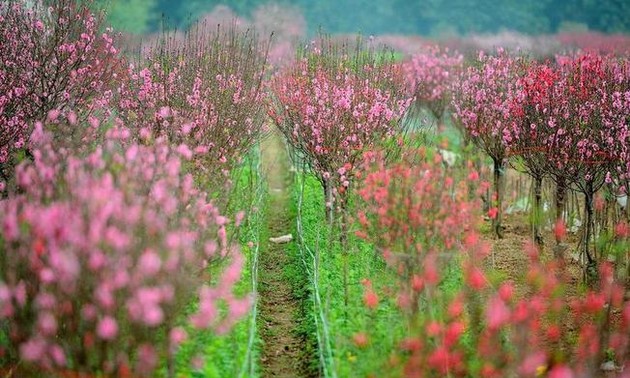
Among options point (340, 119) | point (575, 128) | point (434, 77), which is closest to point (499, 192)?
point (575, 128)

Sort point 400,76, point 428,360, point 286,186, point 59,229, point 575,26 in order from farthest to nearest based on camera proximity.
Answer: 1. point 575,26
2. point 286,186
3. point 400,76
4. point 428,360
5. point 59,229

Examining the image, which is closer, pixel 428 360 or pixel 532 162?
pixel 428 360

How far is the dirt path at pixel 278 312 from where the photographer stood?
9.25 metres

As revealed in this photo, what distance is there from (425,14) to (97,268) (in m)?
53.2

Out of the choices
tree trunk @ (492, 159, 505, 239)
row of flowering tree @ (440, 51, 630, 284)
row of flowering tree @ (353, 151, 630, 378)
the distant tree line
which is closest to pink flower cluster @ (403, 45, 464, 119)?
tree trunk @ (492, 159, 505, 239)

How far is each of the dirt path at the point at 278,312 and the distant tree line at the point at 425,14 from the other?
114 feet

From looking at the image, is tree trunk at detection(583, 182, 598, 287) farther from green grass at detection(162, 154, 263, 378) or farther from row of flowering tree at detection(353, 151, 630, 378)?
green grass at detection(162, 154, 263, 378)

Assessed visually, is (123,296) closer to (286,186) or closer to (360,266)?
(360,266)

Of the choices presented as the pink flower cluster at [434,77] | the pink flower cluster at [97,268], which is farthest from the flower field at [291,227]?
the pink flower cluster at [434,77]

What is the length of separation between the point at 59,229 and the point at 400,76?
400 inches

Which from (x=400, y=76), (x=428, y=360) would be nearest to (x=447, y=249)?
(x=428, y=360)

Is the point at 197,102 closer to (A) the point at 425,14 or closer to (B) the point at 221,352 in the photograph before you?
(B) the point at 221,352

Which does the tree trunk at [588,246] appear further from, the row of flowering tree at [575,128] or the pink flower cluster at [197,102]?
the pink flower cluster at [197,102]

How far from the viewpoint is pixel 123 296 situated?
618 cm
